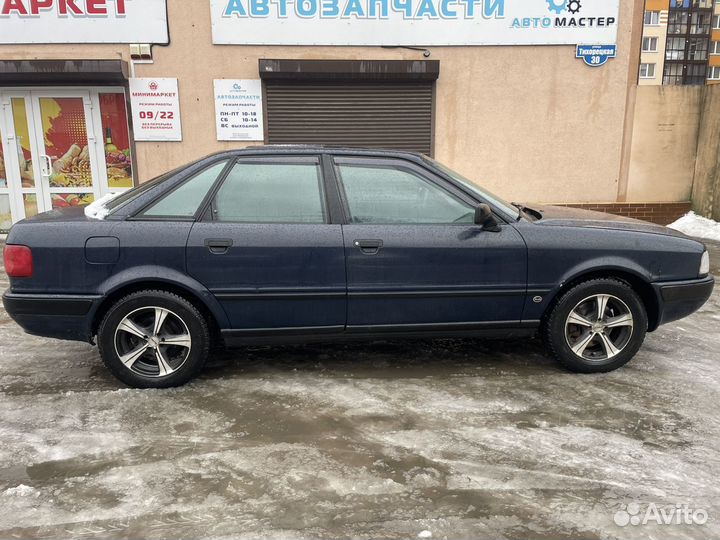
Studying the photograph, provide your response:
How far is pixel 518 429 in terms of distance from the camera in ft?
10.6

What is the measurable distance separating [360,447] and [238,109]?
734 cm

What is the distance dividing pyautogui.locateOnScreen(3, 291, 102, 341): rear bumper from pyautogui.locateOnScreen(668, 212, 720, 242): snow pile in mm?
9181

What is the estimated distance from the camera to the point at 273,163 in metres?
3.86

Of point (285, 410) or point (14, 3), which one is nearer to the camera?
point (285, 410)

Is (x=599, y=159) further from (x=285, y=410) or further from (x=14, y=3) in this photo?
(x=14, y=3)

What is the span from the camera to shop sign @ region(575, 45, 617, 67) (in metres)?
9.24

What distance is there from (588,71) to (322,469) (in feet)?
28.9

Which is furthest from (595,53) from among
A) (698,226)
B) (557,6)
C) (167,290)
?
(167,290)

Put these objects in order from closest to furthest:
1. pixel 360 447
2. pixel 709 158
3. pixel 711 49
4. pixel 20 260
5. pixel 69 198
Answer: pixel 360 447 < pixel 20 260 < pixel 69 198 < pixel 709 158 < pixel 711 49

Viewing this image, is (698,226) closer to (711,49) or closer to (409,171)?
(409,171)

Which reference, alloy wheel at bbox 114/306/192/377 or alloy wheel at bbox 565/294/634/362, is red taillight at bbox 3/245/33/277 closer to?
alloy wheel at bbox 114/306/192/377

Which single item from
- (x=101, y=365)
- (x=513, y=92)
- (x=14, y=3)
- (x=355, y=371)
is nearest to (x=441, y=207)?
(x=355, y=371)

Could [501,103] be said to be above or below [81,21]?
below

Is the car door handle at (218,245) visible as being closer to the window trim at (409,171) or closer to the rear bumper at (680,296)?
the window trim at (409,171)
